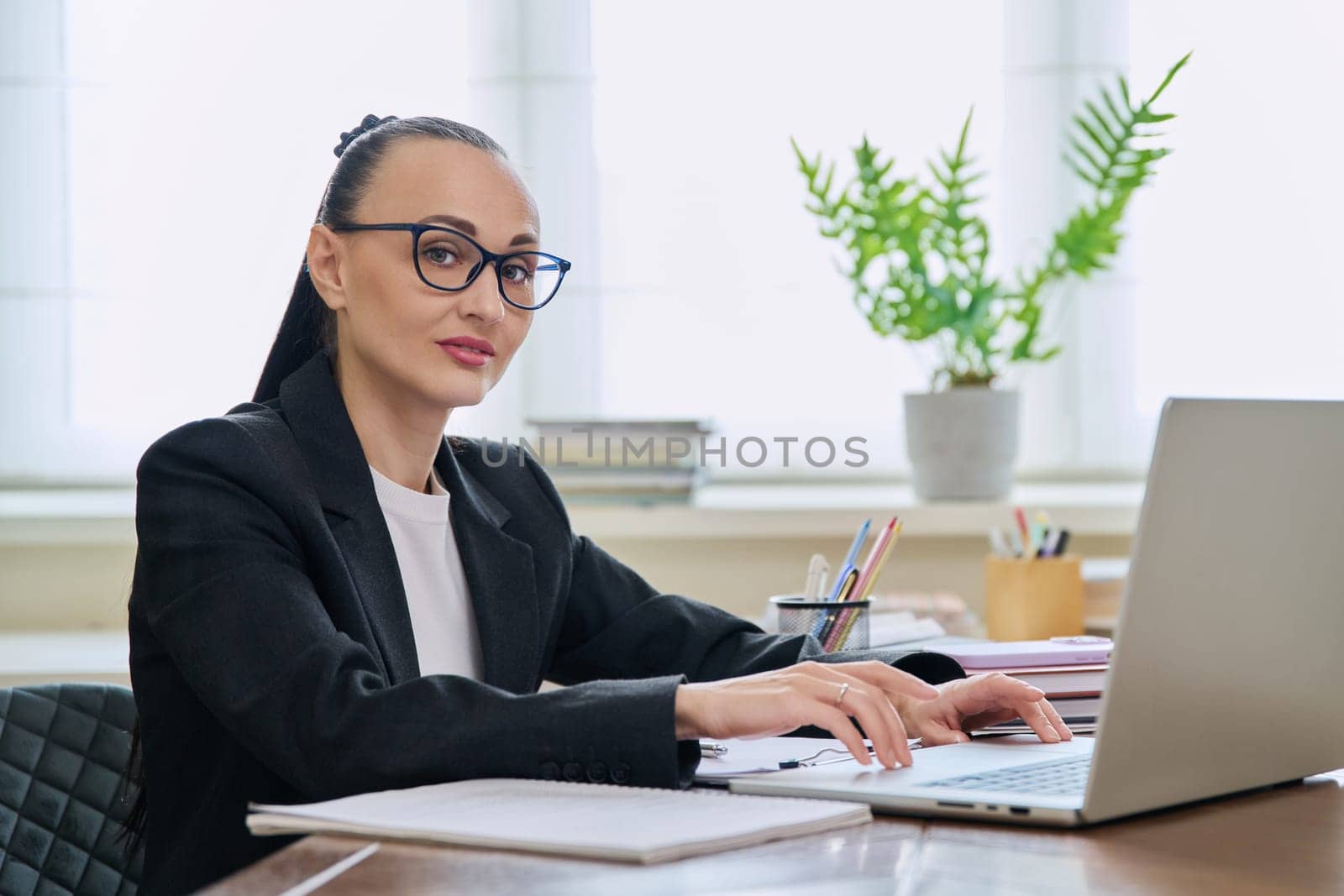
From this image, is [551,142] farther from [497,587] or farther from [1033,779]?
[1033,779]

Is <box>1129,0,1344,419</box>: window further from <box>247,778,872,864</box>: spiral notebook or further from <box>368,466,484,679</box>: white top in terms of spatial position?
<box>247,778,872,864</box>: spiral notebook

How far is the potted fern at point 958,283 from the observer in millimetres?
2238

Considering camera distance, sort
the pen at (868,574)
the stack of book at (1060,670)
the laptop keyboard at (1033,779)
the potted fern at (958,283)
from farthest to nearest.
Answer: the potted fern at (958,283), the pen at (868,574), the stack of book at (1060,670), the laptop keyboard at (1033,779)

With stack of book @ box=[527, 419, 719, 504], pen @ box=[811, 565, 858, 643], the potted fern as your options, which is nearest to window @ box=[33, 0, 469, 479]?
stack of book @ box=[527, 419, 719, 504]

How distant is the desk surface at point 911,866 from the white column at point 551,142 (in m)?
1.77

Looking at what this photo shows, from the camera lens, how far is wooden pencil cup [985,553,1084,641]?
1917mm

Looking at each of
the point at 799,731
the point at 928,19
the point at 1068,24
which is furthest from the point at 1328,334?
the point at 799,731

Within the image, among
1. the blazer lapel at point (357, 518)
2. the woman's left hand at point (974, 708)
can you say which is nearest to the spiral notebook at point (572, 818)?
the woman's left hand at point (974, 708)

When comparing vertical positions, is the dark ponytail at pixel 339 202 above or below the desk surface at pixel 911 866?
above

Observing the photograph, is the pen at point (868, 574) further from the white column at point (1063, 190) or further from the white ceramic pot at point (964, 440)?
the white column at point (1063, 190)

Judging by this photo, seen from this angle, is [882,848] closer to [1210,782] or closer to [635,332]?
[1210,782]

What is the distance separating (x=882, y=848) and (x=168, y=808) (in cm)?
65

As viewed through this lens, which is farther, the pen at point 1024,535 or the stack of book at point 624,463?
the stack of book at point 624,463

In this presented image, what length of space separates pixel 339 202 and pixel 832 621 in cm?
65
